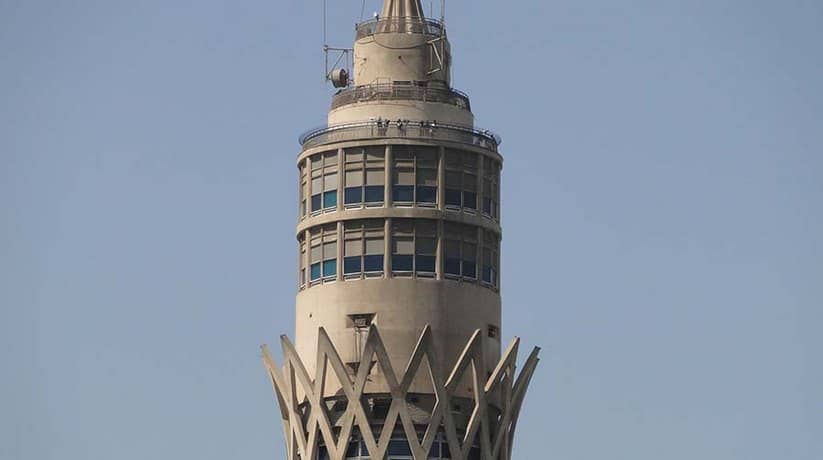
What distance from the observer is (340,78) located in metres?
197

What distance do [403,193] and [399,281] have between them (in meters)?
5.18

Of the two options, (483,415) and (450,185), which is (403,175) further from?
(483,415)

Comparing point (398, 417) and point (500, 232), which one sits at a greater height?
point (500, 232)

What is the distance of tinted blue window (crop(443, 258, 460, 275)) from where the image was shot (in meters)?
191

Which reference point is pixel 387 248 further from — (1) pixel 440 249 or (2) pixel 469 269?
(2) pixel 469 269

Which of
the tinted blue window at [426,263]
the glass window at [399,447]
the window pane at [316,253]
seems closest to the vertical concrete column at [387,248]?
the tinted blue window at [426,263]

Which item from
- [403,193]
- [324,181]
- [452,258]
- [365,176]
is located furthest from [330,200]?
[452,258]

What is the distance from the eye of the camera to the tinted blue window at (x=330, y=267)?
627 ft

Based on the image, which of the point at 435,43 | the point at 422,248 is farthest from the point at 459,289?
the point at 435,43

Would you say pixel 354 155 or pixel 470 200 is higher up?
pixel 354 155

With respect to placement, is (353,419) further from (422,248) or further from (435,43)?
(435,43)

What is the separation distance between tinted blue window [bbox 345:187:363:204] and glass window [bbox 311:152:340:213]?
91cm

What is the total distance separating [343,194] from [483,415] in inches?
591

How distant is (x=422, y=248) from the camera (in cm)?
19062
